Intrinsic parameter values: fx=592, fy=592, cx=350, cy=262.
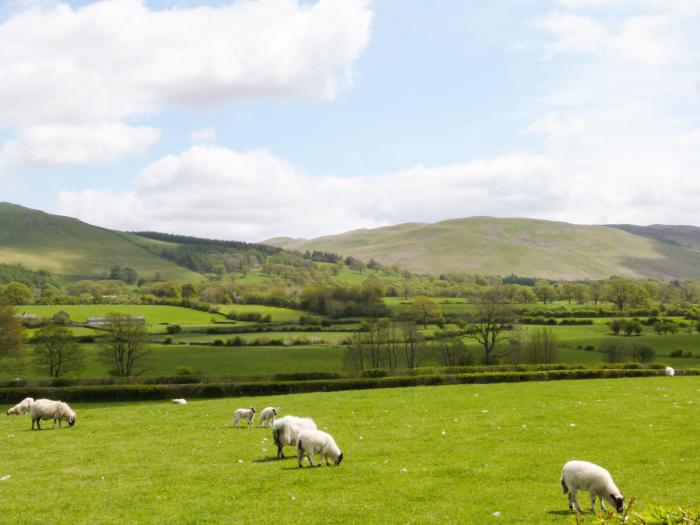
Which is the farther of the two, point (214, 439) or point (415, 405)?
point (415, 405)

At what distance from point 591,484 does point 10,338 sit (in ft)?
265

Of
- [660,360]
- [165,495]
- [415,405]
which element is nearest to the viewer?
[165,495]

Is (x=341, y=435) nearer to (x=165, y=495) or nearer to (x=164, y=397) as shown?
(x=165, y=495)

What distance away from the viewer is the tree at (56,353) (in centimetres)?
8175

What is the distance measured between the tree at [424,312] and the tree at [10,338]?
71.2 metres

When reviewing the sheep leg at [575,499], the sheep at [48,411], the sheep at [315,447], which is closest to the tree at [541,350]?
the sheep at [48,411]

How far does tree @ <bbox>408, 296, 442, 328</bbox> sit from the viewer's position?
12505 centimetres

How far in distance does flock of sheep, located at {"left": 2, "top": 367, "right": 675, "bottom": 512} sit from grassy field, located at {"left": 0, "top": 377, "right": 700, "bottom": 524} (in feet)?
2.31

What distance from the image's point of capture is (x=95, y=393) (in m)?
52.7

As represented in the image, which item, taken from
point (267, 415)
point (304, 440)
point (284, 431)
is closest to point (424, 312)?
point (267, 415)

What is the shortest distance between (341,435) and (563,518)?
14.0m

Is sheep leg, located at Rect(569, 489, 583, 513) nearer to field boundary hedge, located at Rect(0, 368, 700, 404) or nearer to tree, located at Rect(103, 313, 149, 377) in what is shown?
field boundary hedge, located at Rect(0, 368, 700, 404)

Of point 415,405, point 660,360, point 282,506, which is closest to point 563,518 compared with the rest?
point 282,506

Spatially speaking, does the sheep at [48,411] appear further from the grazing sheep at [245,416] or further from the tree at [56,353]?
the tree at [56,353]
